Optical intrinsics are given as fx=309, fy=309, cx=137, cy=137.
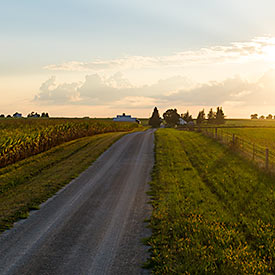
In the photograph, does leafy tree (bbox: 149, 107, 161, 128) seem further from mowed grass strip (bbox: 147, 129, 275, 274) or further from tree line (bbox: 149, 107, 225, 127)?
mowed grass strip (bbox: 147, 129, 275, 274)

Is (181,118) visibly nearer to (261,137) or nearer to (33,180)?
(261,137)

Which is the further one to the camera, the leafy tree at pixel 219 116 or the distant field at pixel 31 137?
the leafy tree at pixel 219 116

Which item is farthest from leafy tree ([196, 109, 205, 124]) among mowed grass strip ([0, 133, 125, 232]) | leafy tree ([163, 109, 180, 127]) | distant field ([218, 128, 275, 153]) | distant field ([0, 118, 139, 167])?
mowed grass strip ([0, 133, 125, 232])

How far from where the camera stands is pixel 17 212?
11.1 meters

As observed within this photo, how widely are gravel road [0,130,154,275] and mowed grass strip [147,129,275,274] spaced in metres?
0.63

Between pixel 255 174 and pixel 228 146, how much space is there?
33.6 feet

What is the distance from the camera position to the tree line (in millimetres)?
133500

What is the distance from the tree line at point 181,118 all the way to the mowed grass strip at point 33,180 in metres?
107

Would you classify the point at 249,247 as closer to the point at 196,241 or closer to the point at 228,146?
the point at 196,241

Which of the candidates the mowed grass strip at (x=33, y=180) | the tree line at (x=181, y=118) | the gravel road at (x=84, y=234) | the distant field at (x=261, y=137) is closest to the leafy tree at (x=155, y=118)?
the tree line at (x=181, y=118)

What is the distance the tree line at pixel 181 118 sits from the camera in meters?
134

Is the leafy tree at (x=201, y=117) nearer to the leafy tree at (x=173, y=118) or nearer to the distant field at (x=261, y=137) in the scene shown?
the leafy tree at (x=173, y=118)

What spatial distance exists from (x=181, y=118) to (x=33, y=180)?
5601 inches

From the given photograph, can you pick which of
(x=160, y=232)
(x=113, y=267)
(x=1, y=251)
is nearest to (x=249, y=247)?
(x=160, y=232)
